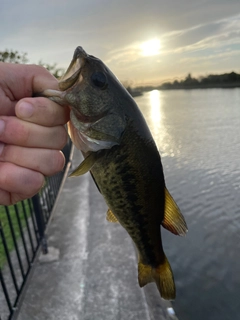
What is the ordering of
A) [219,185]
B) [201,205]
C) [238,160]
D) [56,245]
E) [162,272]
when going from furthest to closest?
1. [238,160]
2. [219,185]
3. [201,205]
4. [56,245]
5. [162,272]

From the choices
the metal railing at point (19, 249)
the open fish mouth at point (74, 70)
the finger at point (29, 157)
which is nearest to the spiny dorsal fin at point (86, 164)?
the finger at point (29, 157)

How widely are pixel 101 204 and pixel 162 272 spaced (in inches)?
142

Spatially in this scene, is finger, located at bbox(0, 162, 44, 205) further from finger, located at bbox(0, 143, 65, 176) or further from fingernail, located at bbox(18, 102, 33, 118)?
fingernail, located at bbox(18, 102, 33, 118)

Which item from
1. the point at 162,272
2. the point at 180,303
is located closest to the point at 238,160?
the point at 180,303

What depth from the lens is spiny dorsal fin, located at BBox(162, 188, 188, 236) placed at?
68.7 inches

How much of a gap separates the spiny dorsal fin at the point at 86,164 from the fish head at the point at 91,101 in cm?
3

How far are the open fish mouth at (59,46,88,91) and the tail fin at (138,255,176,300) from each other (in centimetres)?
109

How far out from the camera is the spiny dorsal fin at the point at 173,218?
1744 millimetres

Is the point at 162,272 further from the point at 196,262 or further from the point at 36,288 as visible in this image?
the point at 196,262

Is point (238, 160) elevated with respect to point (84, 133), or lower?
lower

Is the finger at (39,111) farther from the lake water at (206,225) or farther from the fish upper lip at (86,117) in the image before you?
the lake water at (206,225)

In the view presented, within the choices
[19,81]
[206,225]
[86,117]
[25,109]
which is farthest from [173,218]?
[206,225]

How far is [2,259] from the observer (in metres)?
4.30

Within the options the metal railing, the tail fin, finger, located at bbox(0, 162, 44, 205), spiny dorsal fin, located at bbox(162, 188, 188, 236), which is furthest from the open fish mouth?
the metal railing
